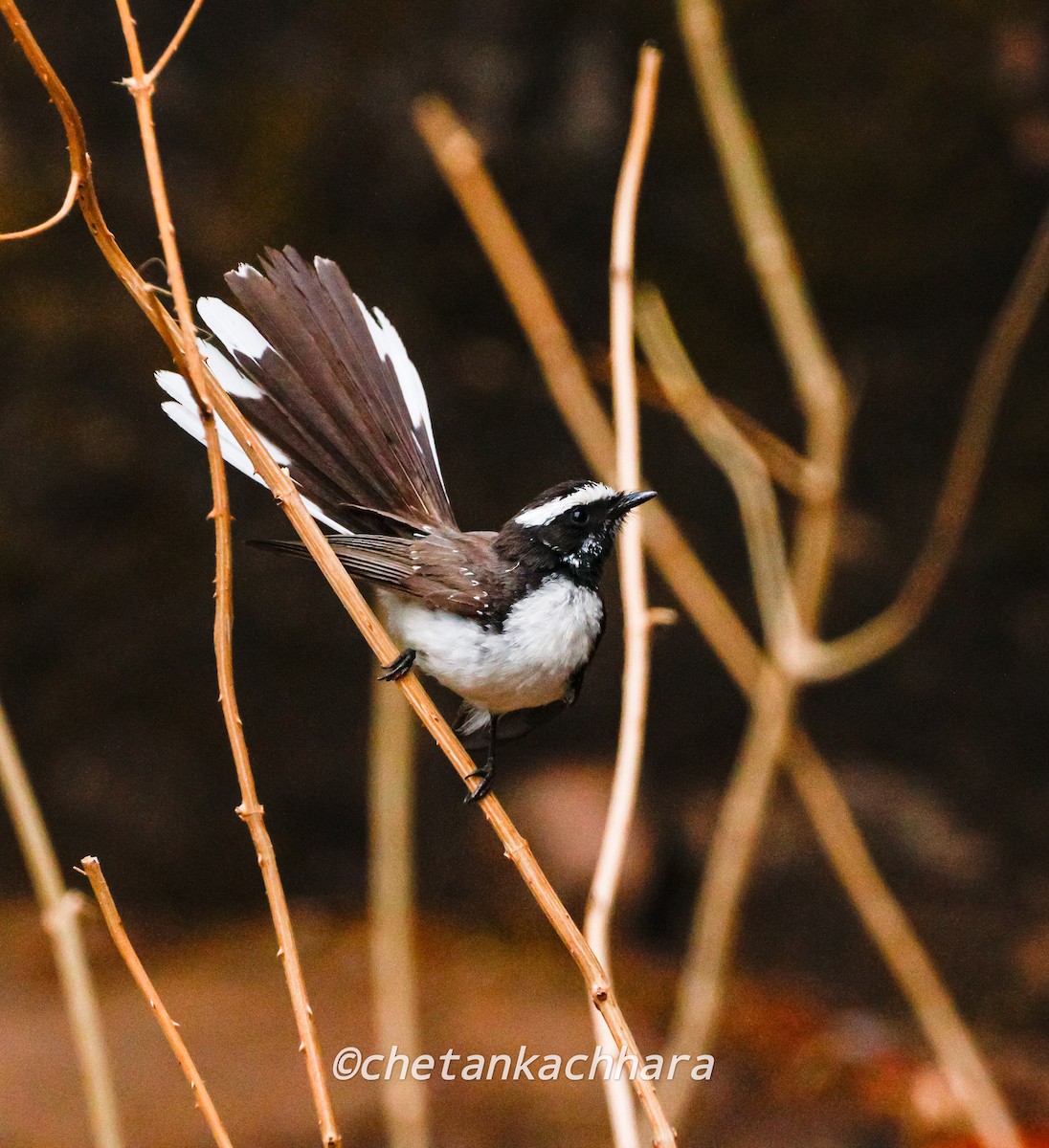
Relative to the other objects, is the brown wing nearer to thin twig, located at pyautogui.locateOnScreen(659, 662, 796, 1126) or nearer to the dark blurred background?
thin twig, located at pyautogui.locateOnScreen(659, 662, 796, 1126)

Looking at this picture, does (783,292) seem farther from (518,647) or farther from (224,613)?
(224,613)

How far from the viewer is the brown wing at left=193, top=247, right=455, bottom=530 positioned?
79.9 inches

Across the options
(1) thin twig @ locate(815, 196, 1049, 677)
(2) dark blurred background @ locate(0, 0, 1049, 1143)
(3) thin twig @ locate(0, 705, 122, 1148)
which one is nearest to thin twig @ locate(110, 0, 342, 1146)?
(3) thin twig @ locate(0, 705, 122, 1148)

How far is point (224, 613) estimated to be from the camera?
5.18 feet

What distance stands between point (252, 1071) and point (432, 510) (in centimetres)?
339

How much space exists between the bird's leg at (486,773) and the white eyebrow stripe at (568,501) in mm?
425

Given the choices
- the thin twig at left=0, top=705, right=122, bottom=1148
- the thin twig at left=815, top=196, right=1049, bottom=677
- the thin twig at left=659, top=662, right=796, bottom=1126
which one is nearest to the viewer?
the thin twig at left=0, top=705, right=122, bottom=1148

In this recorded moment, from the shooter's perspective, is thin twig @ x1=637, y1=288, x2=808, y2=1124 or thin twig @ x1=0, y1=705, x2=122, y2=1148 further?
thin twig @ x1=637, y1=288, x2=808, y2=1124

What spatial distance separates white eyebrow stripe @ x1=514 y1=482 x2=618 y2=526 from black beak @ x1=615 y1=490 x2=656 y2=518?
0.02 meters

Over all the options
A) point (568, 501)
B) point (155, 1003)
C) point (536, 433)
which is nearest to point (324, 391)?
point (568, 501)

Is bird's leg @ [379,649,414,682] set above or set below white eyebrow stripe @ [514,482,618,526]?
below

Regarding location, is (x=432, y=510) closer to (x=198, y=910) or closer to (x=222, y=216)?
(x=222, y=216)

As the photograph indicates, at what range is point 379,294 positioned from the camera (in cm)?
499

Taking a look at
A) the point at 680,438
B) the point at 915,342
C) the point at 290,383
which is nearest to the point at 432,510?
the point at 290,383
